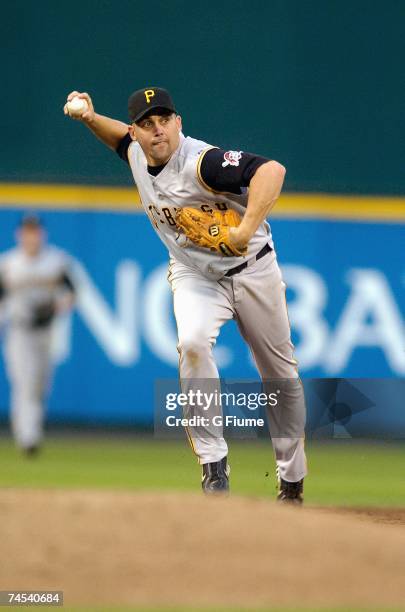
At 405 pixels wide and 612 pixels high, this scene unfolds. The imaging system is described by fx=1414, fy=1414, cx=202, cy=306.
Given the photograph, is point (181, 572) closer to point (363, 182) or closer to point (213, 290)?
point (213, 290)

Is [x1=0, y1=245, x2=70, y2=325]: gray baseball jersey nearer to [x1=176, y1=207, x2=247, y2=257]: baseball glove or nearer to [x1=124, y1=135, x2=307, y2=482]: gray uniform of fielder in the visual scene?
[x1=124, y1=135, x2=307, y2=482]: gray uniform of fielder

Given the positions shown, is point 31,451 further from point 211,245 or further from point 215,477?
point 211,245

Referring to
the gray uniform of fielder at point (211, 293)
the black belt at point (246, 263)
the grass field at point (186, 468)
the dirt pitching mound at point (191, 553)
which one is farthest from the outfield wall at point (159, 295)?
the dirt pitching mound at point (191, 553)

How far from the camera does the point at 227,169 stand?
5980mm

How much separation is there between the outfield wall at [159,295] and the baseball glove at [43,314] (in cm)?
26

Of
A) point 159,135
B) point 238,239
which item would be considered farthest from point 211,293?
point 159,135

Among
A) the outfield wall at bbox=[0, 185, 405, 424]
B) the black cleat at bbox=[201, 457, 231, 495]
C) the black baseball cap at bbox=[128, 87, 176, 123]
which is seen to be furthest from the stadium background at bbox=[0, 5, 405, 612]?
the black baseball cap at bbox=[128, 87, 176, 123]

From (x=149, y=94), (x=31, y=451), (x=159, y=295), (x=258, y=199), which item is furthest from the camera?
(x=159, y=295)

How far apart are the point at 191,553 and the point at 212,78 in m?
6.65

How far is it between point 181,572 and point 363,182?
6553 mm

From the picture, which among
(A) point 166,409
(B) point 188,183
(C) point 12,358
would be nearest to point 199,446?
(B) point 188,183

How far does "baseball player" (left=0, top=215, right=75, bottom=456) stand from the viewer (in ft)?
32.1

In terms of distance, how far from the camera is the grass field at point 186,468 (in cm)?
784

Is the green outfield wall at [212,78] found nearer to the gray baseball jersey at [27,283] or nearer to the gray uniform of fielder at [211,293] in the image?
the gray baseball jersey at [27,283]
